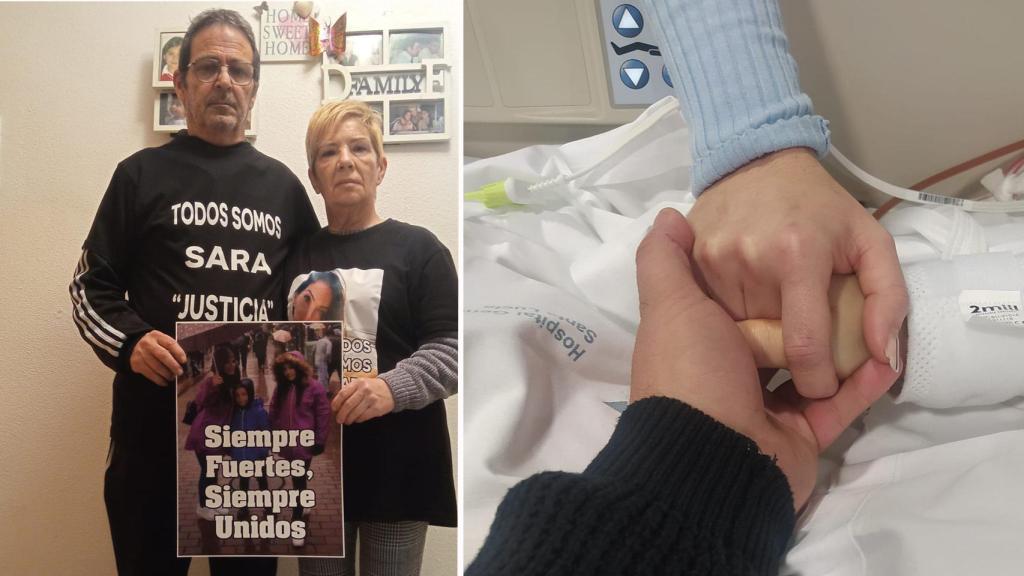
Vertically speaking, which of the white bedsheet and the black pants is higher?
the white bedsheet

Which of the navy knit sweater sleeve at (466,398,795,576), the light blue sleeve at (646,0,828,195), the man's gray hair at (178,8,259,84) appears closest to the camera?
the navy knit sweater sleeve at (466,398,795,576)

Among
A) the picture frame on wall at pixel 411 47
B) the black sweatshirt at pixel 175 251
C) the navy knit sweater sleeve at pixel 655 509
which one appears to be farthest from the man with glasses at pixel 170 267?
the navy knit sweater sleeve at pixel 655 509

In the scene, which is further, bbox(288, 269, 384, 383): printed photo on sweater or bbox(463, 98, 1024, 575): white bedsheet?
bbox(288, 269, 384, 383): printed photo on sweater

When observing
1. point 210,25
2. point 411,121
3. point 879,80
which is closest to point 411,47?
point 411,121

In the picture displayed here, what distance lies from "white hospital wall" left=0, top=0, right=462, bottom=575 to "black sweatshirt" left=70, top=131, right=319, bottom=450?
0.01 m

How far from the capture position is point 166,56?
548 millimetres

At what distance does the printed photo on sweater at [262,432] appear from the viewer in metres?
0.52

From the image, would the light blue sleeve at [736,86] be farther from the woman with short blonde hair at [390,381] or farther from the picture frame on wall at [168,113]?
the picture frame on wall at [168,113]

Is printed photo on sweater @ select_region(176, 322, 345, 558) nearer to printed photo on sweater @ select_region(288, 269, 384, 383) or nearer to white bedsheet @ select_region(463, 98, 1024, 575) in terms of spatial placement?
printed photo on sweater @ select_region(288, 269, 384, 383)

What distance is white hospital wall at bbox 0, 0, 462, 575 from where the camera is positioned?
54 cm

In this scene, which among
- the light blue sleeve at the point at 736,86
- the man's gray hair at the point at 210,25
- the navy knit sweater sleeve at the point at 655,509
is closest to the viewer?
the navy knit sweater sleeve at the point at 655,509

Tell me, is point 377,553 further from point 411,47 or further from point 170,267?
point 411,47

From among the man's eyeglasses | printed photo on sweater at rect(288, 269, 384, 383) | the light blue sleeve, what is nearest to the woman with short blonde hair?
printed photo on sweater at rect(288, 269, 384, 383)

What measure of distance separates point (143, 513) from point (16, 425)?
0.42ft
